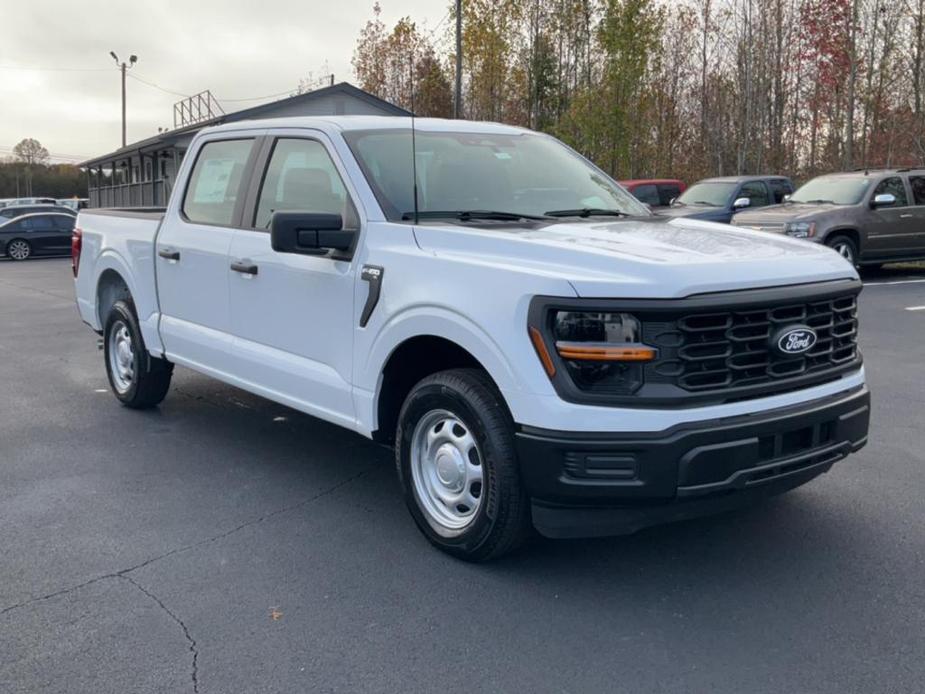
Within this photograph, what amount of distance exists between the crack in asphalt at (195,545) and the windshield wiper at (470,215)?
1.63 m

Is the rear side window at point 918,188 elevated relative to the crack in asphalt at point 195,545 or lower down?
elevated

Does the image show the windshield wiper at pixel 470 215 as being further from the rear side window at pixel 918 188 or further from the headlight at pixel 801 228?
the rear side window at pixel 918 188

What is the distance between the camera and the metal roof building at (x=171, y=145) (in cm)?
3167

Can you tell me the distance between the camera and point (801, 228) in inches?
590

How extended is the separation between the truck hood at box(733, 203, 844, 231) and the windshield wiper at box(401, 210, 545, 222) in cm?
1127

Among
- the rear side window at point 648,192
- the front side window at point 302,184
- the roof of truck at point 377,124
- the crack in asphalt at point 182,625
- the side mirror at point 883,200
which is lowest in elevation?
the crack in asphalt at point 182,625

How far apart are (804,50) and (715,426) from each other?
102 ft

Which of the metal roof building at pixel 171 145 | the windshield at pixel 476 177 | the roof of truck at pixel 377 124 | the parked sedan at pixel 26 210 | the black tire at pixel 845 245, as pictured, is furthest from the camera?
the metal roof building at pixel 171 145

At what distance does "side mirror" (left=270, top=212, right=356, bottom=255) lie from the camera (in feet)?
14.8

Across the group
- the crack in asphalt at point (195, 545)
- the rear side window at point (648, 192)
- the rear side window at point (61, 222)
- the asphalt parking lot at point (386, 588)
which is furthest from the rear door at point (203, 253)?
the rear side window at point (61, 222)

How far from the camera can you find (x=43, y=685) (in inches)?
129

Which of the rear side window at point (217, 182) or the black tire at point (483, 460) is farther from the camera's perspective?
the rear side window at point (217, 182)

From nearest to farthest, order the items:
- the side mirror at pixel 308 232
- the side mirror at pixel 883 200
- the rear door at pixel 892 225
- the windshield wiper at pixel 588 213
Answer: the side mirror at pixel 308 232 < the windshield wiper at pixel 588 213 < the side mirror at pixel 883 200 < the rear door at pixel 892 225

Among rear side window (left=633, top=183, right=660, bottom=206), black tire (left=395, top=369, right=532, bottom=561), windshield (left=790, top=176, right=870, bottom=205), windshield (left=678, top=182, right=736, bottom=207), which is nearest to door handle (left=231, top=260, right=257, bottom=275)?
black tire (left=395, top=369, right=532, bottom=561)
